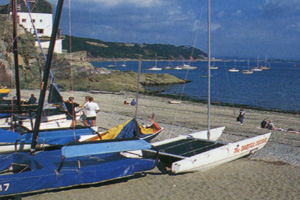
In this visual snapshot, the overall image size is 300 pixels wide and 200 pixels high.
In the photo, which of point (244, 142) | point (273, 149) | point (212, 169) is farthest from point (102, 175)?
Answer: point (273, 149)

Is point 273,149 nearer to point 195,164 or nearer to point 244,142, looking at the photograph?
point 244,142

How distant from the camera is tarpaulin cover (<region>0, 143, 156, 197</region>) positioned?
9188 mm

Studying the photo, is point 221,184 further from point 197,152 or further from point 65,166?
point 65,166

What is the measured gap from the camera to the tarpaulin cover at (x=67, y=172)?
9.19 metres

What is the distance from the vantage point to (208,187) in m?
11.0

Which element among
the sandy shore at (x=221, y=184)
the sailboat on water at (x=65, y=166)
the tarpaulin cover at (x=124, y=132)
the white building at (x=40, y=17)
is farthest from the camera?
the white building at (x=40, y=17)

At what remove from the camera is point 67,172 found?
9.95 meters

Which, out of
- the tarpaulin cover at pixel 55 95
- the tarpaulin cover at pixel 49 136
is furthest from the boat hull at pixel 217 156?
the tarpaulin cover at pixel 55 95

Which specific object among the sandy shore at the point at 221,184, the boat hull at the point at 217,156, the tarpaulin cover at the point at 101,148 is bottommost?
the sandy shore at the point at 221,184

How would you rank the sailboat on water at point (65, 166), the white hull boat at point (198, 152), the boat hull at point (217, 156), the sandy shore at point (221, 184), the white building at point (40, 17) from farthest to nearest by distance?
the white building at point (40, 17) → the white hull boat at point (198, 152) → the boat hull at point (217, 156) → the sandy shore at point (221, 184) → the sailboat on water at point (65, 166)

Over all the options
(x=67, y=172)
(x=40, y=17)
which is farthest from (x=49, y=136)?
(x=40, y=17)

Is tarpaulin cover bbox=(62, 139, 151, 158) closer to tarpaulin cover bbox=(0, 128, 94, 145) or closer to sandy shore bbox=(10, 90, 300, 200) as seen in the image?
sandy shore bbox=(10, 90, 300, 200)

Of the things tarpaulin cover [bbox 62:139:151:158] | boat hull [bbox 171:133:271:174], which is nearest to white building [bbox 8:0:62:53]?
boat hull [bbox 171:133:271:174]

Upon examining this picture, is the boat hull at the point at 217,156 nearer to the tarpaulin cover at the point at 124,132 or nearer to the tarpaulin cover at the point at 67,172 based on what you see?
the tarpaulin cover at the point at 67,172
